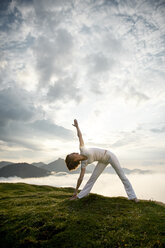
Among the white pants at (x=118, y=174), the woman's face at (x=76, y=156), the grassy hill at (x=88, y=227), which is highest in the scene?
the woman's face at (x=76, y=156)

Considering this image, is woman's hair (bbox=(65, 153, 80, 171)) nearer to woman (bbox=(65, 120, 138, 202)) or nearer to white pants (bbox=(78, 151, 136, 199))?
woman (bbox=(65, 120, 138, 202))

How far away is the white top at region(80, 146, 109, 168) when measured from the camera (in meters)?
10.1

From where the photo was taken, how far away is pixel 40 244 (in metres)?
6.50

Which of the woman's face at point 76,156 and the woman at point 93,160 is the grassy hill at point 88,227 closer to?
the woman at point 93,160

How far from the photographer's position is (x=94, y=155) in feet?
34.3

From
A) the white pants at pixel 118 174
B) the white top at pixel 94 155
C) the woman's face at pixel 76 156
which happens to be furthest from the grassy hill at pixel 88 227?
the woman's face at pixel 76 156

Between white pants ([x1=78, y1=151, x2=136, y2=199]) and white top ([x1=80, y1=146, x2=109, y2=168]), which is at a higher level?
white top ([x1=80, y1=146, x2=109, y2=168])

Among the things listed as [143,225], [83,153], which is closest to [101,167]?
[83,153]

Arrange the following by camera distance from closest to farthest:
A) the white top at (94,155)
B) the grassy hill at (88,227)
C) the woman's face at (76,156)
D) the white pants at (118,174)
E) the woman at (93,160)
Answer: the grassy hill at (88,227) → the woman's face at (76,156) → the woman at (93,160) → the white top at (94,155) → the white pants at (118,174)

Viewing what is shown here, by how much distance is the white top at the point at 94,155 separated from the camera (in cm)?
1010

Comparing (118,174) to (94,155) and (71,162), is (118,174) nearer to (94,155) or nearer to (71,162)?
(94,155)

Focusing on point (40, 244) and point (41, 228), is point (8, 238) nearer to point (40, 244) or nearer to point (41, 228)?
point (41, 228)

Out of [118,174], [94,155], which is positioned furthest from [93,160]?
[118,174]

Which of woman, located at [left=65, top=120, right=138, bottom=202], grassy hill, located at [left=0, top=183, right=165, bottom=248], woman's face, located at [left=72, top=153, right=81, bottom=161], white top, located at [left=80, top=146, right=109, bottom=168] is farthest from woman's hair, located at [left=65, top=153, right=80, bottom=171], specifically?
grassy hill, located at [left=0, top=183, right=165, bottom=248]
